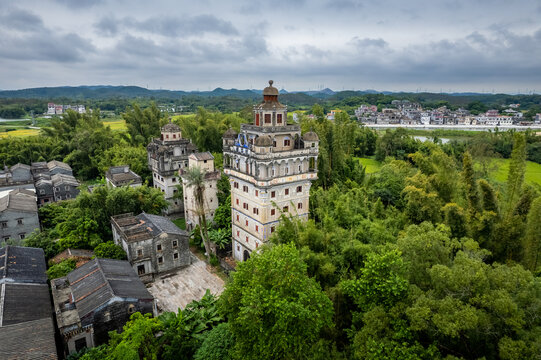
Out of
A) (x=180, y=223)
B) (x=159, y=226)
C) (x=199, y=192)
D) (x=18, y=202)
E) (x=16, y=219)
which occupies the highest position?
(x=199, y=192)

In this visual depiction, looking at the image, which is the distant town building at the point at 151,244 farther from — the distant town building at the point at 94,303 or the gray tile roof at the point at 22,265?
the gray tile roof at the point at 22,265

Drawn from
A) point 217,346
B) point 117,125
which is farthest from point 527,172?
point 117,125

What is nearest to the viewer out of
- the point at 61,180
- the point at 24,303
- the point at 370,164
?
the point at 24,303

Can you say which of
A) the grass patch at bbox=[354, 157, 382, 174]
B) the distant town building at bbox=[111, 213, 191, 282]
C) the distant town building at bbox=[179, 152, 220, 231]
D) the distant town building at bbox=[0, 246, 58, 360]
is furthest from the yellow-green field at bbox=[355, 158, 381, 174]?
the distant town building at bbox=[0, 246, 58, 360]

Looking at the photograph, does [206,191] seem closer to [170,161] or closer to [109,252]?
[170,161]

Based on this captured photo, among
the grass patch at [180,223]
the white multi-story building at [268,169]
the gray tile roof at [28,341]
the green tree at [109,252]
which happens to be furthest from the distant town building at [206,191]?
the gray tile roof at [28,341]

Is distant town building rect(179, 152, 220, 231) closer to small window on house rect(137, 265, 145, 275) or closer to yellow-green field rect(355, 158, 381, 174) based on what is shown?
small window on house rect(137, 265, 145, 275)

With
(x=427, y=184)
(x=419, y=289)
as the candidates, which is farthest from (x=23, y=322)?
(x=427, y=184)
